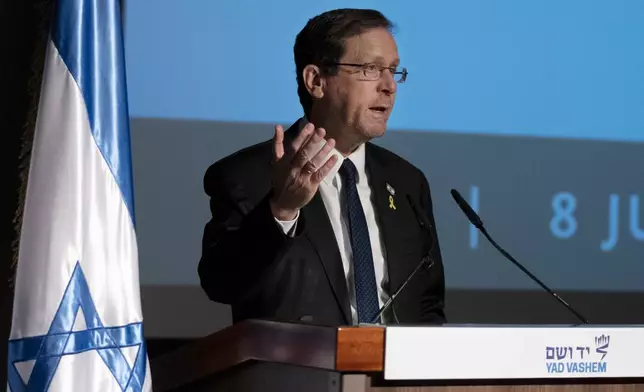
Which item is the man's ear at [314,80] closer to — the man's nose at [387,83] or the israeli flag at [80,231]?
the man's nose at [387,83]

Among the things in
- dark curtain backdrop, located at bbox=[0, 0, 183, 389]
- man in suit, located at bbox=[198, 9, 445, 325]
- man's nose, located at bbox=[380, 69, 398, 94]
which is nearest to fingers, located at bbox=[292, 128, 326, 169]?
man in suit, located at bbox=[198, 9, 445, 325]

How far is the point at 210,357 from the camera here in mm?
2438

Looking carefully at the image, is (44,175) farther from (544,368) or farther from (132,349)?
(544,368)

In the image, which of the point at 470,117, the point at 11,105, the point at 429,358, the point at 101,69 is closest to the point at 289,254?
the point at 101,69

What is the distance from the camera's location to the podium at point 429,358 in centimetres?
206

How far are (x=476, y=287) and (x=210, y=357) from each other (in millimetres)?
1772

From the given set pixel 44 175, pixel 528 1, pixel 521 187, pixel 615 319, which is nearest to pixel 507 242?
pixel 521 187

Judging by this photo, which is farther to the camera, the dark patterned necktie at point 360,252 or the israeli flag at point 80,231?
the dark patterned necktie at point 360,252

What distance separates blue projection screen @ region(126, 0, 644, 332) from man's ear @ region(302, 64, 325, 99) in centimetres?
59

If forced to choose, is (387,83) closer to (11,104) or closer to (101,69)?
(101,69)

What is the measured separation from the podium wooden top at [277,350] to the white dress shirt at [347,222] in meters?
0.48

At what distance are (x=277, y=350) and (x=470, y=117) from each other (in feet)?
6.65

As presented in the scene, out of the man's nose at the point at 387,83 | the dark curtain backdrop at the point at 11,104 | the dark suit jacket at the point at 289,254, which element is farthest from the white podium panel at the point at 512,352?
the dark curtain backdrop at the point at 11,104

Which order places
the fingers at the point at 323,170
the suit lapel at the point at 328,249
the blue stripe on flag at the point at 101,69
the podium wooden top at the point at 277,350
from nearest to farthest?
the podium wooden top at the point at 277,350 < the fingers at the point at 323,170 < the blue stripe on flag at the point at 101,69 < the suit lapel at the point at 328,249
